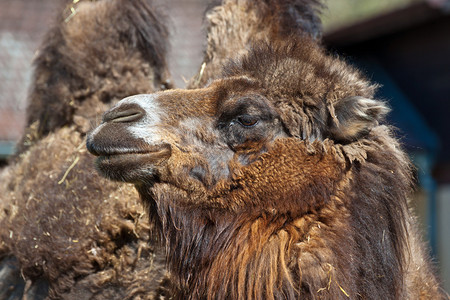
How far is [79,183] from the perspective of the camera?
14.4 feet

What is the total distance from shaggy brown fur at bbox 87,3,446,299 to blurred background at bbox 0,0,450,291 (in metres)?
5.68

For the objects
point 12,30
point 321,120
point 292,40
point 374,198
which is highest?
point 292,40

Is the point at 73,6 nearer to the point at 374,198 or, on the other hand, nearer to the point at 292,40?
the point at 292,40

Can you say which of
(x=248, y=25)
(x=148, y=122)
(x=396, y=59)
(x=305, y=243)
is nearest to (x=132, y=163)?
(x=148, y=122)

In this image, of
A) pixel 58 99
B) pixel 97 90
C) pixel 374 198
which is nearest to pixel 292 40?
pixel 374 198

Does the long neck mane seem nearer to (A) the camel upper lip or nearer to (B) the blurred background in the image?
(A) the camel upper lip

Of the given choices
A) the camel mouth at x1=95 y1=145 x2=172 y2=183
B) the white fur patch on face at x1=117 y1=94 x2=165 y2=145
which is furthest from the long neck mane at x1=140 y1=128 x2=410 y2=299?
the white fur patch on face at x1=117 y1=94 x2=165 y2=145

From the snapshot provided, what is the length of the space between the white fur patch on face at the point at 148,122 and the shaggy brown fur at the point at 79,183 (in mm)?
631

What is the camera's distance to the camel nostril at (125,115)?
10.9 ft

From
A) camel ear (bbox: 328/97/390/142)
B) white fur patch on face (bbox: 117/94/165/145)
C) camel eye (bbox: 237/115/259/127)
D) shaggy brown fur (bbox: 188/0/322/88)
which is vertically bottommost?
white fur patch on face (bbox: 117/94/165/145)

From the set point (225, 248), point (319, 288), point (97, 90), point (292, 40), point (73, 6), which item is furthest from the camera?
point (73, 6)

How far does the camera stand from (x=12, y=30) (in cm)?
1127

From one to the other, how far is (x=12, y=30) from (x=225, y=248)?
9.09 m

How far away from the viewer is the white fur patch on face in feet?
10.7
